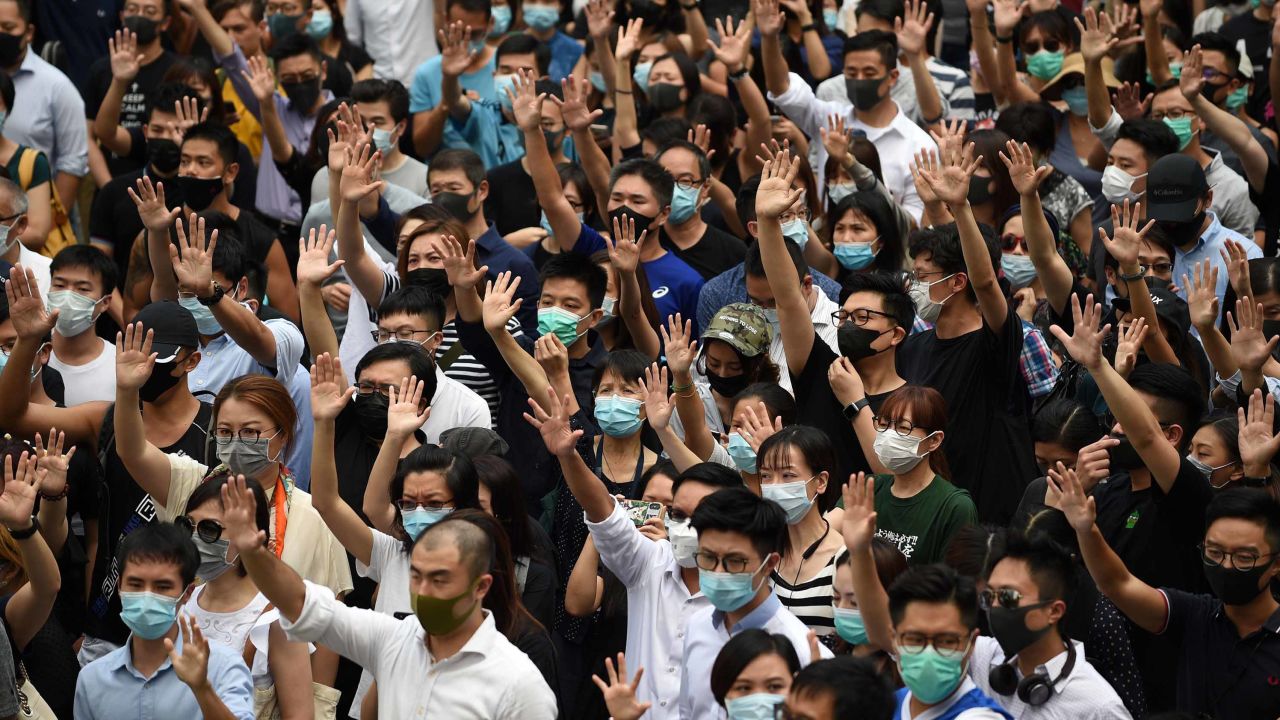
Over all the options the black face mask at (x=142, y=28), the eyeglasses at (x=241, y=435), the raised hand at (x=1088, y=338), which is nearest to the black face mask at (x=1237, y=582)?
the raised hand at (x=1088, y=338)

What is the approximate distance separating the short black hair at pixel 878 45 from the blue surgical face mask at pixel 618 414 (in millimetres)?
4049

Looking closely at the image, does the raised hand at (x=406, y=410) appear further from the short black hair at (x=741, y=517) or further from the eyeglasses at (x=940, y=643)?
the eyeglasses at (x=940, y=643)

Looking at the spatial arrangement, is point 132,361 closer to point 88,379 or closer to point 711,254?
point 88,379

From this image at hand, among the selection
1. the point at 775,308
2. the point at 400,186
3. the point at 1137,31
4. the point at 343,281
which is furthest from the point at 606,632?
the point at 1137,31

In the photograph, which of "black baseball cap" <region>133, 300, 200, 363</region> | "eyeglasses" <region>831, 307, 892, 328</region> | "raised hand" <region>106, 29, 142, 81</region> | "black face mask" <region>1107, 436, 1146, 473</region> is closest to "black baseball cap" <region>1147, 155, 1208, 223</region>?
"eyeglasses" <region>831, 307, 892, 328</region>

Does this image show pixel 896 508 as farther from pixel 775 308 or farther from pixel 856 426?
pixel 775 308

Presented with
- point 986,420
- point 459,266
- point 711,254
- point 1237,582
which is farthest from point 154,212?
point 1237,582

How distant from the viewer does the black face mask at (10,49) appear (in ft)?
35.4

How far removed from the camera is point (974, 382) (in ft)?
25.3

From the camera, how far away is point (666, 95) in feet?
35.8

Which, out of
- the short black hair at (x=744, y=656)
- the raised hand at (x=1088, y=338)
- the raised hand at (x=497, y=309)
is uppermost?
the short black hair at (x=744, y=656)

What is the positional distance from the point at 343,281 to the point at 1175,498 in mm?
4549


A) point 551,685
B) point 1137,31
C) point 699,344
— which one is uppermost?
point 551,685

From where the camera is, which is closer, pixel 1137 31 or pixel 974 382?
pixel 974 382
